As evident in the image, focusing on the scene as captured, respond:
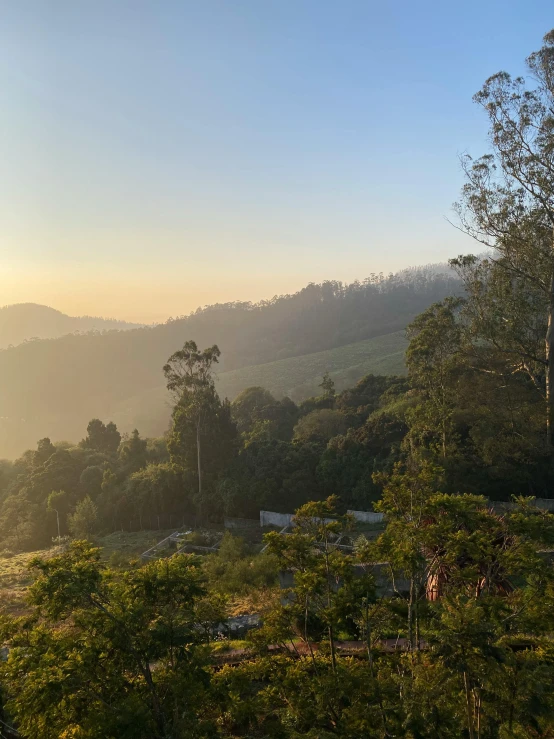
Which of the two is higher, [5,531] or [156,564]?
[156,564]

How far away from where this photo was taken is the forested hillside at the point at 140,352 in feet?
258

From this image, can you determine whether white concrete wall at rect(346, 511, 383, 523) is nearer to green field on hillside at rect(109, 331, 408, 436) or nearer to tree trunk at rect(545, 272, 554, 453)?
tree trunk at rect(545, 272, 554, 453)

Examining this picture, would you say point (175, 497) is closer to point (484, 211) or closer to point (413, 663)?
point (484, 211)

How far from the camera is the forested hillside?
258 feet

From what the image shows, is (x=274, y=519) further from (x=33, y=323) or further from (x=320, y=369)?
(x=33, y=323)

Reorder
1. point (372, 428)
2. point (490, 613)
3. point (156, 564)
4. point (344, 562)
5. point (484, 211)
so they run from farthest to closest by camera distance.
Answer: point (372, 428)
point (484, 211)
point (344, 562)
point (156, 564)
point (490, 613)

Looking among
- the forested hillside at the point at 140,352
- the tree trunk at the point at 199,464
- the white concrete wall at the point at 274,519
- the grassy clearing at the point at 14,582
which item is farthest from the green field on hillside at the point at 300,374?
the grassy clearing at the point at 14,582

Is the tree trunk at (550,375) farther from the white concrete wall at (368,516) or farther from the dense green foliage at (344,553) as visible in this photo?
the white concrete wall at (368,516)

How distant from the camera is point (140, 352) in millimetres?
91688

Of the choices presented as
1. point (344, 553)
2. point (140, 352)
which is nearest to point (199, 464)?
point (344, 553)

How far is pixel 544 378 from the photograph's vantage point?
17.5 metres

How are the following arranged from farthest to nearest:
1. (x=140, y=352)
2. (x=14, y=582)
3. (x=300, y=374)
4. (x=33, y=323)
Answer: (x=33, y=323)
(x=140, y=352)
(x=300, y=374)
(x=14, y=582)

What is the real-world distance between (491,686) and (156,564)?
328 cm

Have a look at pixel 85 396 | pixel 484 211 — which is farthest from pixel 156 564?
pixel 85 396
